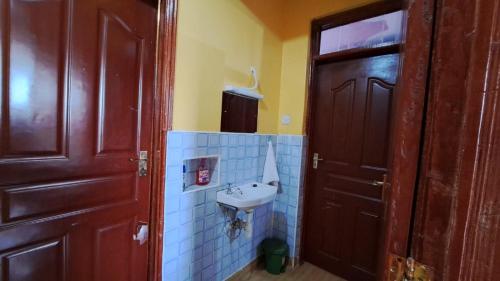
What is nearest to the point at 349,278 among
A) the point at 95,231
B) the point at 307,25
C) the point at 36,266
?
the point at 95,231

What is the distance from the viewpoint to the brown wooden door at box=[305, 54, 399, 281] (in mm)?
1815

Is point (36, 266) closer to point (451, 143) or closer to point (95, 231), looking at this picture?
point (95, 231)

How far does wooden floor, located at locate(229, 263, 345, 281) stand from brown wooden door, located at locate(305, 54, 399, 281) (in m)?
0.08

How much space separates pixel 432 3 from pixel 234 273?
2.10 m

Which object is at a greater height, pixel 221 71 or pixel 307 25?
pixel 307 25

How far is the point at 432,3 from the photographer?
0.34 m

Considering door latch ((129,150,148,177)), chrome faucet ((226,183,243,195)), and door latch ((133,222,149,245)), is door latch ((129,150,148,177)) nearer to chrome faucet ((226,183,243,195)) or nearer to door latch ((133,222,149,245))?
door latch ((133,222,149,245))

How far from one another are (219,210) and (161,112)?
33.6 inches

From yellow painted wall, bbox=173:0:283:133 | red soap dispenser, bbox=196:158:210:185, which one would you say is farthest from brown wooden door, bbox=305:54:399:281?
red soap dispenser, bbox=196:158:210:185

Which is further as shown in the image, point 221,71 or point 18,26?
point 221,71

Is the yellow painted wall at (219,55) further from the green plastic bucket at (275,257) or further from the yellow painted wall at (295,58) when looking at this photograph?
the green plastic bucket at (275,257)

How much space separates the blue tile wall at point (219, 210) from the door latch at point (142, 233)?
132 millimetres

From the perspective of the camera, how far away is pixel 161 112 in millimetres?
1347

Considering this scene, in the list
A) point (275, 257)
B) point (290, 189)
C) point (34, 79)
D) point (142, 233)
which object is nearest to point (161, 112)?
point (34, 79)
